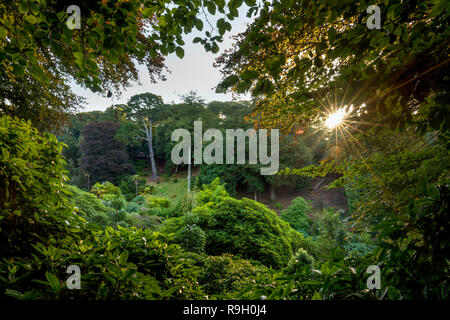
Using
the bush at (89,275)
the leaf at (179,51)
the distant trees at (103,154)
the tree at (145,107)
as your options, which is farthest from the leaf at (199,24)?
the tree at (145,107)

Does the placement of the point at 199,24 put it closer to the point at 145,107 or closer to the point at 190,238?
the point at 190,238

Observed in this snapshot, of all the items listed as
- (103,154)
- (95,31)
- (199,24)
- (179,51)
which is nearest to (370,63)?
(199,24)

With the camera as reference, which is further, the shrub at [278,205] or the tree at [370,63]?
the shrub at [278,205]

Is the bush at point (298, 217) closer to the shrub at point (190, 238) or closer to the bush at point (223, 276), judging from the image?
the shrub at point (190, 238)

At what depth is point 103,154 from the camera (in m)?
22.5

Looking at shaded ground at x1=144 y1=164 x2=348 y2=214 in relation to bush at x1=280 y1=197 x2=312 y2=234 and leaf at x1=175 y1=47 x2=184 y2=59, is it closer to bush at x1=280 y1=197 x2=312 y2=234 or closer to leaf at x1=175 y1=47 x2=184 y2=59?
bush at x1=280 y1=197 x2=312 y2=234

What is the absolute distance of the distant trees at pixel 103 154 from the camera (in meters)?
21.2

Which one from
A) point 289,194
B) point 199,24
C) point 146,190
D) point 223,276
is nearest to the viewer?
point 199,24

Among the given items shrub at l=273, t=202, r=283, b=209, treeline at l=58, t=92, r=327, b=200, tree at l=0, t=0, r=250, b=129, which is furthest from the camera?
treeline at l=58, t=92, r=327, b=200

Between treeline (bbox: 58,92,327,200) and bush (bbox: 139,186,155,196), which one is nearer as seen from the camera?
treeline (bbox: 58,92,327,200)

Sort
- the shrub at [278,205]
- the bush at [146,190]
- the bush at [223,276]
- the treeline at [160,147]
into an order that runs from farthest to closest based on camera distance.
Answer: the bush at [146,190] → the treeline at [160,147] → the shrub at [278,205] → the bush at [223,276]

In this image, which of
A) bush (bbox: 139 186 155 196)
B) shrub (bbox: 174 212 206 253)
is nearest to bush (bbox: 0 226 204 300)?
shrub (bbox: 174 212 206 253)

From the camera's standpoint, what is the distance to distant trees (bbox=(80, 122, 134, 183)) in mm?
21250

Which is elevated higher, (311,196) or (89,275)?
(311,196)
